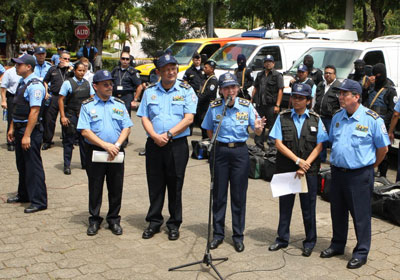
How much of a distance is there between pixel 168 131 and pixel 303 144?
57.5 inches

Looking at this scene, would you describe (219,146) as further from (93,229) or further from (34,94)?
(34,94)

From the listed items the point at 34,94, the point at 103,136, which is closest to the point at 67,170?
the point at 34,94

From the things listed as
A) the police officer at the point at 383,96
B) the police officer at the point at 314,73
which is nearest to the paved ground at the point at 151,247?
the police officer at the point at 383,96

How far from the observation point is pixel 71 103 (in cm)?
969

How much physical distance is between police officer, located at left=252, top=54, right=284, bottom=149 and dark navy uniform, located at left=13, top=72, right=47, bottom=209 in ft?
16.0

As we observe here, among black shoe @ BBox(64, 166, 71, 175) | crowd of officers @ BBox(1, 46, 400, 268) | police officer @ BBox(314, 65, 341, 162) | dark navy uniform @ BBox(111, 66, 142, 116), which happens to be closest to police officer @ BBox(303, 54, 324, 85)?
police officer @ BBox(314, 65, 341, 162)

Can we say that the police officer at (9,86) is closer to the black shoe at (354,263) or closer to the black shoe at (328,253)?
the black shoe at (328,253)

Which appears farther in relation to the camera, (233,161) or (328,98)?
(328,98)

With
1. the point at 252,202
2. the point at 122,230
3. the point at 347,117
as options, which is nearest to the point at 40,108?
the point at 122,230

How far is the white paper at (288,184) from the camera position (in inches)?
228

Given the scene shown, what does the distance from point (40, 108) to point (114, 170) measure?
146cm

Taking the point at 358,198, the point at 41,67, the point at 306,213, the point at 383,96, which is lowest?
the point at 306,213

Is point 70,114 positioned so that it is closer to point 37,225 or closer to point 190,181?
point 190,181

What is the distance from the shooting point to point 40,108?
7.21 metres
